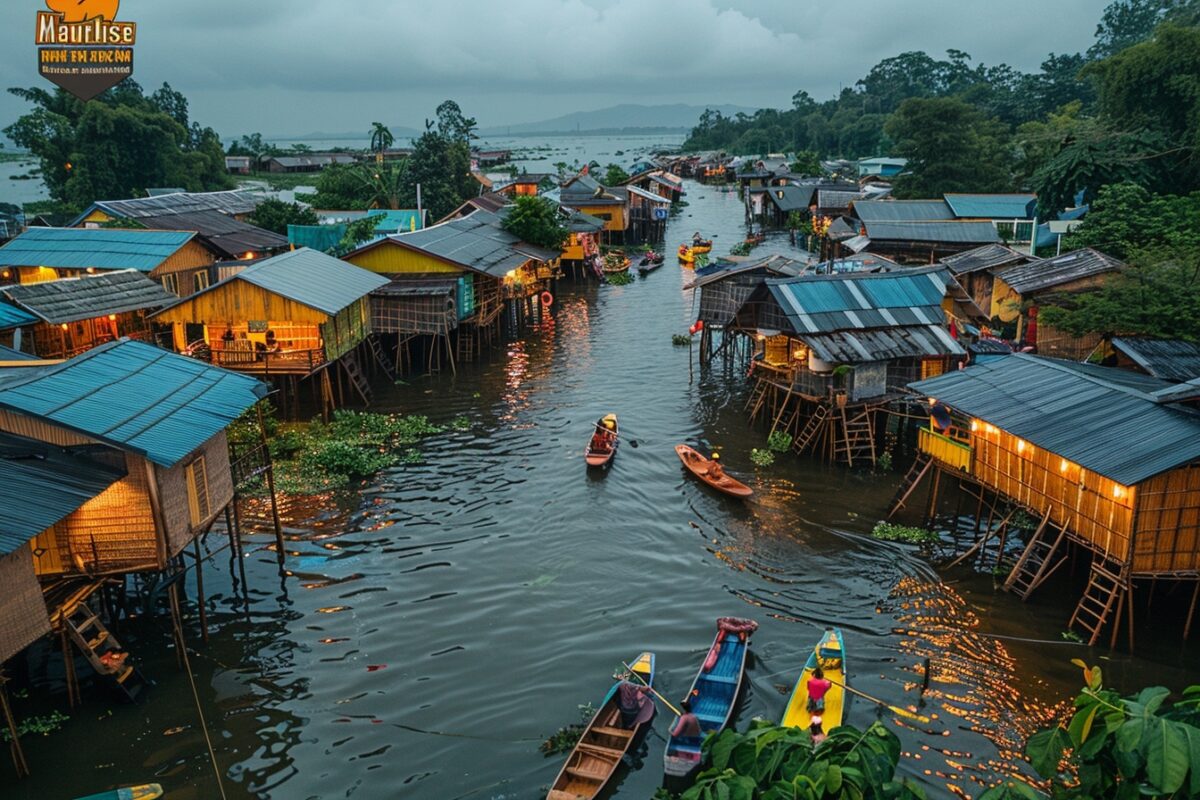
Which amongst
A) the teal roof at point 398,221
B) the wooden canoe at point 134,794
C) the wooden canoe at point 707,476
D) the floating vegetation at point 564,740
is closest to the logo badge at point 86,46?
the teal roof at point 398,221

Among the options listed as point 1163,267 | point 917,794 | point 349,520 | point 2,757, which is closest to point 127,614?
point 2,757

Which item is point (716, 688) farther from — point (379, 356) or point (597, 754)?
point (379, 356)

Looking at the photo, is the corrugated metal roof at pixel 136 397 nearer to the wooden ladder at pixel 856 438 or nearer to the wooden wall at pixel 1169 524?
the wooden ladder at pixel 856 438

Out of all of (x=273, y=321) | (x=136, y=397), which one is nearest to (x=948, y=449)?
(x=136, y=397)

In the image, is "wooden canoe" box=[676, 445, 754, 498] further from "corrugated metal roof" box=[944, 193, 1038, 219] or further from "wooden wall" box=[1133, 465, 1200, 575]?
"corrugated metal roof" box=[944, 193, 1038, 219]

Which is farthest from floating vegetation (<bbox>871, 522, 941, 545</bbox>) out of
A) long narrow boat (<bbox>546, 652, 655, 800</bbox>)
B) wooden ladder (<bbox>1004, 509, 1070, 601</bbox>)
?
long narrow boat (<bbox>546, 652, 655, 800</bbox>)

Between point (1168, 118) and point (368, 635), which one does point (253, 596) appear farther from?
point (1168, 118)
